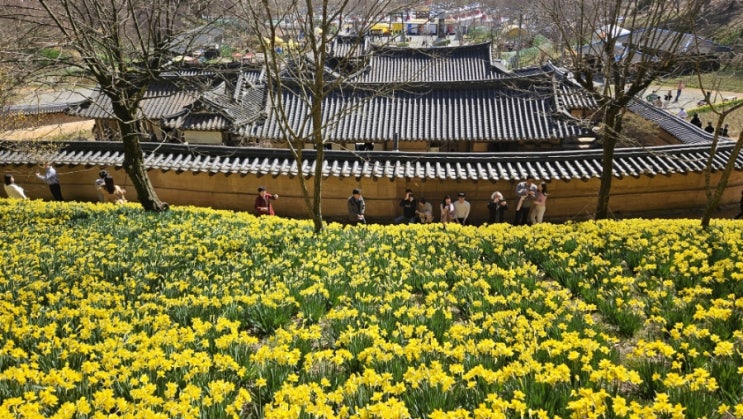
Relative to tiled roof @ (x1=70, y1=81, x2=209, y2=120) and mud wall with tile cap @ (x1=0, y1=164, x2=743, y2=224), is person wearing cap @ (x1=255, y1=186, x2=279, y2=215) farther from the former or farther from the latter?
tiled roof @ (x1=70, y1=81, x2=209, y2=120)

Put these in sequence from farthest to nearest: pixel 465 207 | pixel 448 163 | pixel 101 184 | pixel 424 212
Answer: pixel 101 184 → pixel 448 163 → pixel 424 212 → pixel 465 207

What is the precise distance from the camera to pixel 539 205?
11.1m

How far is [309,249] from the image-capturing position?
25.4ft

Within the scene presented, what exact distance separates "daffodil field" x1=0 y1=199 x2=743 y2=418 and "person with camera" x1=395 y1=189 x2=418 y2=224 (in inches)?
87.4

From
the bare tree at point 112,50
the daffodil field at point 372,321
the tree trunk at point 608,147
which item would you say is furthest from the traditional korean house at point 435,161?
the daffodil field at point 372,321

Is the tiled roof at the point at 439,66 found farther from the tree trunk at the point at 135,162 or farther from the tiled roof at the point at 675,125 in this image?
the tree trunk at the point at 135,162

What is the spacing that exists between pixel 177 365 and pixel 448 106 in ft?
47.5

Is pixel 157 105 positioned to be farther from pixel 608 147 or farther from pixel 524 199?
pixel 608 147

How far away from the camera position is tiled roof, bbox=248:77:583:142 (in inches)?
624

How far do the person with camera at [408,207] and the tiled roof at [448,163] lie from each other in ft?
1.62

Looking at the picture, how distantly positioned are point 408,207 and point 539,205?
9.66ft

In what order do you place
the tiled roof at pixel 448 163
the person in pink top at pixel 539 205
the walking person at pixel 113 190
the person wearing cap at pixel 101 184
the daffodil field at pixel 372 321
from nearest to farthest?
1. the daffodil field at pixel 372 321
2. the person in pink top at pixel 539 205
3. the tiled roof at pixel 448 163
4. the walking person at pixel 113 190
5. the person wearing cap at pixel 101 184

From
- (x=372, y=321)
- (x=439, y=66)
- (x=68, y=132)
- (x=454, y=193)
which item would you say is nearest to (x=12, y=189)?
(x=454, y=193)

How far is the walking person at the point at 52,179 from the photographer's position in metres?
12.9
